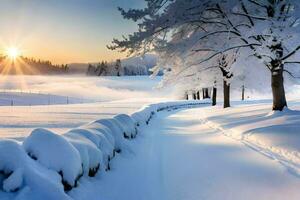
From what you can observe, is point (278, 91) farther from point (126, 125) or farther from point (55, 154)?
point (55, 154)

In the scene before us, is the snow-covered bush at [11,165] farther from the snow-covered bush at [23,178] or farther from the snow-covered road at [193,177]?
the snow-covered road at [193,177]

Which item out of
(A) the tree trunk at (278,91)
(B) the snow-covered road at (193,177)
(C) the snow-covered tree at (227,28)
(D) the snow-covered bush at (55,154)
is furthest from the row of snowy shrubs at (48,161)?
(A) the tree trunk at (278,91)

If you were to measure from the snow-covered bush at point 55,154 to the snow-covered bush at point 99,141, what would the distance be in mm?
1799

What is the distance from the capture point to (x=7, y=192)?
5.06m

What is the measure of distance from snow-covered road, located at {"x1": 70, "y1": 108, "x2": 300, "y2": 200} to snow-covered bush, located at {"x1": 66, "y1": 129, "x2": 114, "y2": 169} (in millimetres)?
305

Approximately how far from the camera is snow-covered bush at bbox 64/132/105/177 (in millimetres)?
6992

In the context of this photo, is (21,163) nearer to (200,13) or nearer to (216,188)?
(216,188)

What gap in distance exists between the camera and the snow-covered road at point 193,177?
696 cm

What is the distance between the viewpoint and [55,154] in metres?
5.99

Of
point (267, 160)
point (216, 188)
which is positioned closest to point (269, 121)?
point (267, 160)

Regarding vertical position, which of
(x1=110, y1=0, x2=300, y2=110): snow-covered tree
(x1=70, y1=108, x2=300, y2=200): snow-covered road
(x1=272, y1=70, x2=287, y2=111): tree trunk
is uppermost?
(x1=110, y1=0, x2=300, y2=110): snow-covered tree

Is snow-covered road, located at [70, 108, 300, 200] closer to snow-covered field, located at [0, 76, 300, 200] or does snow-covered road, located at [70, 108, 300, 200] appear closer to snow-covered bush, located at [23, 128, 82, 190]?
snow-covered field, located at [0, 76, 300, 200]

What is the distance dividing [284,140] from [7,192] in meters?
7.96

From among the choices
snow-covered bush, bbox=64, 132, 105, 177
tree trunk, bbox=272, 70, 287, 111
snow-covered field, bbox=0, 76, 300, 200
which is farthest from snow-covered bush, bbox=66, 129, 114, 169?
tree trunk, bbox=272, 70, 287, 111
